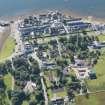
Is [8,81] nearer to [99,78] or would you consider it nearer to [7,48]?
[7,48]

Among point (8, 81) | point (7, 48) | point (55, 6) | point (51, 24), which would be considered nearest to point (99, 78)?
point (8, 81)

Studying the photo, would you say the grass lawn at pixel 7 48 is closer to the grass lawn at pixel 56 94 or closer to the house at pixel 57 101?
the grass lawn at pixel 56 94

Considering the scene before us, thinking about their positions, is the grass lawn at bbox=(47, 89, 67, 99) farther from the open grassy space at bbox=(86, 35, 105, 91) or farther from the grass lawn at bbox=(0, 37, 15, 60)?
the grass lawn at bbox=(0, 37, 15, 60)

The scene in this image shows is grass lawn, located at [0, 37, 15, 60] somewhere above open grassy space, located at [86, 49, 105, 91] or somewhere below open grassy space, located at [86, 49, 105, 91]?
above

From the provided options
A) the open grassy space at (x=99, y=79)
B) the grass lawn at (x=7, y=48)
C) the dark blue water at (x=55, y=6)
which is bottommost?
the open grassy space at (x=99, y=79)

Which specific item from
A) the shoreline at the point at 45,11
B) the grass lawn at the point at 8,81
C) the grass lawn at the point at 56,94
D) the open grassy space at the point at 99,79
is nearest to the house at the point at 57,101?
the grass lawn at the point at 56,94

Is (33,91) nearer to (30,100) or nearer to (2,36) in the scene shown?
(30,100)

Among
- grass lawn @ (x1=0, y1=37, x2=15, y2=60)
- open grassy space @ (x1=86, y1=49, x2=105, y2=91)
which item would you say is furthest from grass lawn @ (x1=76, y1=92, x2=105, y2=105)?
grass lawn @ (x1=0, y1=37, x2=15, y2=60)
